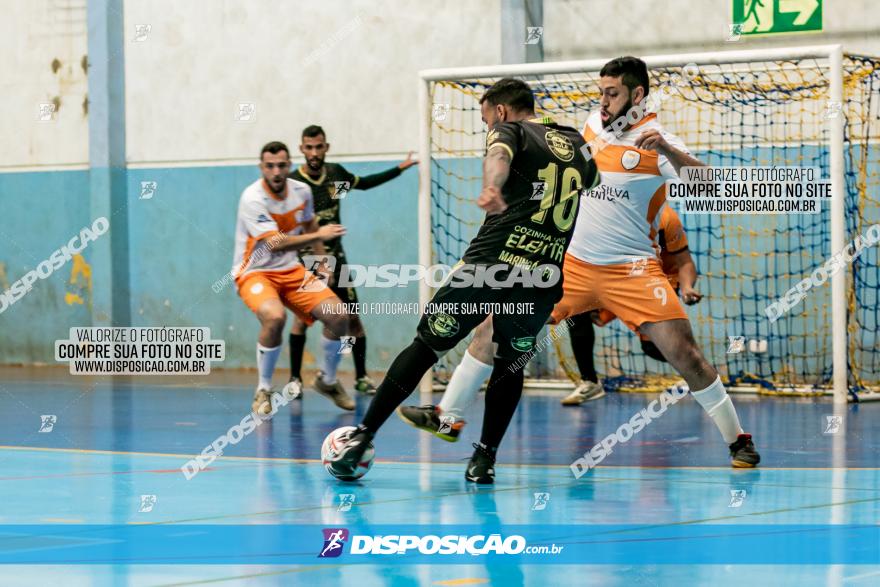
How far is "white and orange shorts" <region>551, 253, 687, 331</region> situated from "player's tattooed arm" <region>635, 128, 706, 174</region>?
62cm

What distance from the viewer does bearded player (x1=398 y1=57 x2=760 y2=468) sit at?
7266 millimetres

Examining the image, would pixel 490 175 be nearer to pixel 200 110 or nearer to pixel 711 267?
pixel 711 267

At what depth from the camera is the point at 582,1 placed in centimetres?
1409

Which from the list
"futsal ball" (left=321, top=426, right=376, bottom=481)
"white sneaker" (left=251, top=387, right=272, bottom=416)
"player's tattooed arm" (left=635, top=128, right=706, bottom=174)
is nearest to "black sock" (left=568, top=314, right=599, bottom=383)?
"white sneaker" (left=251, top=387, right=272, bottom=416)

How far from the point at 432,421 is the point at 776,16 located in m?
7.80

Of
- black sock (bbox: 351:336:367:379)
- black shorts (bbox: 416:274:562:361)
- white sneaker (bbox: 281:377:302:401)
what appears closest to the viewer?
black shorts (bbox: 416:274:562:361)

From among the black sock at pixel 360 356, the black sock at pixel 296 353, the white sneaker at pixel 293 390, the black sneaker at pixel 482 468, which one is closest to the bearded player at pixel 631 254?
the black sneaker at pixel 482 468

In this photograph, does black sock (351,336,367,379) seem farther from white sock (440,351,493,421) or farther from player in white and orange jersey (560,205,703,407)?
white sock (440,351,493,421)

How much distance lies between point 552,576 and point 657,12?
9970 mm

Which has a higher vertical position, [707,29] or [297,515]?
[707,29]

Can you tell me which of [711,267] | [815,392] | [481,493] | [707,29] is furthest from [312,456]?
[707,29]

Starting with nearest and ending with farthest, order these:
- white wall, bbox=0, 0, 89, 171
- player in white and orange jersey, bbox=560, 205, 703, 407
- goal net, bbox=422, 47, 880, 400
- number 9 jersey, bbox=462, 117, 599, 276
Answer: number 9 jersey, bbox=462, 117, 599, 276
player in white and orange jersey, bbox=560, 205, 703, 407
goal net, bbox=422, 47, 880, 400
white wall, bbox=0, 0, 89, 171

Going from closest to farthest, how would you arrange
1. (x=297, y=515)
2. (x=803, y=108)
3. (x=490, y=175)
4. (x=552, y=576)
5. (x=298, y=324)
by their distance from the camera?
1. (x=552, y=576)
2. (x=297, y=515)
3. (x=490, y=175)
4. (x=298, y=324)
5. (x=803, y=108)

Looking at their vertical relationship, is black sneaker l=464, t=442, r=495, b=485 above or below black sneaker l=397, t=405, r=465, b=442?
below
